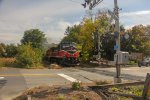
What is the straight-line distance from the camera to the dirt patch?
504 inches

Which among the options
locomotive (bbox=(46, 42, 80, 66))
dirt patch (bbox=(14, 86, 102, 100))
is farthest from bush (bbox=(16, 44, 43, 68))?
dirt patch (bbox=(14, 86, 102, 100))

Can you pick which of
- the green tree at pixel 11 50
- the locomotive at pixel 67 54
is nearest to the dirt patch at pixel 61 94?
the locomotive at pixel 67 54

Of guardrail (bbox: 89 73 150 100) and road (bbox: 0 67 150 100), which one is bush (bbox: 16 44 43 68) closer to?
road (bbox: 0 67 150 100)

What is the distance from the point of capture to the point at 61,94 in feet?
43.3

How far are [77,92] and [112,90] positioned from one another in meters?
1.58

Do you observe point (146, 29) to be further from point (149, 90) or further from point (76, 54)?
point (149, 90)

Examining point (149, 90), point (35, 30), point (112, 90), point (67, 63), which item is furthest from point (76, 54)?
point (35, 30)

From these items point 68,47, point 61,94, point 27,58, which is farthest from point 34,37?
point 61,94

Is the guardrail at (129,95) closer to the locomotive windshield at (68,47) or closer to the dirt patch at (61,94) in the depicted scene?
the dirt patch at (61,94)

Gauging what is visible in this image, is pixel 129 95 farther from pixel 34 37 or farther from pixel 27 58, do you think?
pixel 34 37

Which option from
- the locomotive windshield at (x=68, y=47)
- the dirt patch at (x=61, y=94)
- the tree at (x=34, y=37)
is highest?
the tree at (x=34, y=37)

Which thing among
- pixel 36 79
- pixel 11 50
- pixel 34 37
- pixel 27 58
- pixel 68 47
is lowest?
pixel 36 79

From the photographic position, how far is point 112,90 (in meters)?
14.2

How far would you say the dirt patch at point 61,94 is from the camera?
12.8 metres
